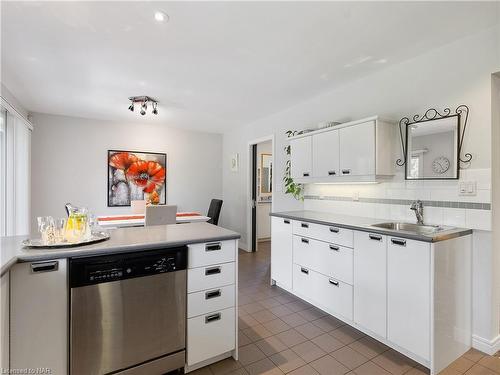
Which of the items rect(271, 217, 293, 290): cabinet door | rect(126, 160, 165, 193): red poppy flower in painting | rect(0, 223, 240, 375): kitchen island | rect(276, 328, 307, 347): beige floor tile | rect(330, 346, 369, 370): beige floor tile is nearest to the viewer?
rect(0, 223, 240, 375): kitchen island

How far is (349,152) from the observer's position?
2643mm

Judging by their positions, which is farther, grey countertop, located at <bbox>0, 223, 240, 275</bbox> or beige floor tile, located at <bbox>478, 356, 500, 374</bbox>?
beige floor tile, located at <bbox>478, 356, 500, 374</bbox>

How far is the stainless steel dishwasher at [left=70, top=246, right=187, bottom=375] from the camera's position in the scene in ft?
4.80

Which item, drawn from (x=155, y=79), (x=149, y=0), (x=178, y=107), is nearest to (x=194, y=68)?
(x=155, y=79)

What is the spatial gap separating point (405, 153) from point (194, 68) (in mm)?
2179

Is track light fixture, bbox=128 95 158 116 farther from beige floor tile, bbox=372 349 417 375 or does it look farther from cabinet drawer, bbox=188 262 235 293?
beige floor tile, bbox=372 349 417 375

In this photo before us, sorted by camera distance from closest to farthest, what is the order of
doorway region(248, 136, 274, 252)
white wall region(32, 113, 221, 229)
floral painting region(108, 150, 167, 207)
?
white wall region(32, 113, 221, 229)
floral painting region(108, 150, 167, 207)
doorway region(248, 136, 274, 252)

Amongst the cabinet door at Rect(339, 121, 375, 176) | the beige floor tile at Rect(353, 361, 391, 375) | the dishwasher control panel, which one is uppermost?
the cabinet door at Rect(339, 121, 375, 176)

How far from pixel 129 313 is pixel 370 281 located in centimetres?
179

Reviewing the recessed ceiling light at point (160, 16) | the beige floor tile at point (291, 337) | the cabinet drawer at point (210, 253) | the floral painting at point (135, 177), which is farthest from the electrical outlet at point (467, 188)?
the floral painting at point (135, 177)

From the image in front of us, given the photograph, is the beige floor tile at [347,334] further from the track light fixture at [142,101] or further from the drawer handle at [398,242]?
the track light fixture at [142,101]

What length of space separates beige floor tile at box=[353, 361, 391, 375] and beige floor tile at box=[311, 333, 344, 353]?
0.80ft

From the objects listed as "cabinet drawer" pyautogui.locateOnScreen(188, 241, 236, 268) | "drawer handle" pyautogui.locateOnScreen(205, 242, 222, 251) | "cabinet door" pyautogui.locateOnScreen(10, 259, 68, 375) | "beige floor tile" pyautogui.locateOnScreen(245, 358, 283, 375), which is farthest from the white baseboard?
"cabinet door" pyautogui.locateOnScreen(10, 259, 68, 375)

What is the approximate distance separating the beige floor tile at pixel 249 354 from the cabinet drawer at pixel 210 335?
0.43ft
